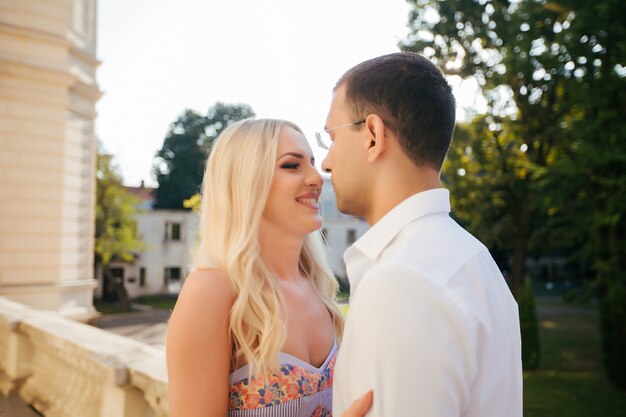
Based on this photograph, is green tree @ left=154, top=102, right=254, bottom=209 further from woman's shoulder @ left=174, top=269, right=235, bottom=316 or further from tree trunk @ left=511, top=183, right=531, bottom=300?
woman's shoulder @ left=174, top=269, right=235, bottom=316

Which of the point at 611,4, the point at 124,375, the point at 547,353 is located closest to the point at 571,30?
the point at 611,4

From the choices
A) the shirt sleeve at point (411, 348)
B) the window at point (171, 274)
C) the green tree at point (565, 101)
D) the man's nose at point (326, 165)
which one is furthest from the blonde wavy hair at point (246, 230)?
the window at point (171, 274)

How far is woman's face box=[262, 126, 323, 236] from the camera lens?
2332 millimetres

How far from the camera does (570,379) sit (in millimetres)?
16094

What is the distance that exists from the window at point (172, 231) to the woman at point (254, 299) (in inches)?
1498

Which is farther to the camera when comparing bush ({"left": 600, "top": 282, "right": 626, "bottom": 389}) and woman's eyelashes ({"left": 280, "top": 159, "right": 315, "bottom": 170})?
bush ({"left": 600, "top": 282, "right": 626, "bottom": 389})

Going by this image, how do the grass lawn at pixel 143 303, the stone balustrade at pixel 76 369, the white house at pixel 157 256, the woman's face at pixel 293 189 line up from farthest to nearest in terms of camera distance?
the white house at pixel 157 256 → the grass lawn at pixel 143 303 → the stone balustrade at pixel 76 369 → the woman's face at pixel 293 189

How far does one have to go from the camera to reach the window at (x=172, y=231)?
39.1m

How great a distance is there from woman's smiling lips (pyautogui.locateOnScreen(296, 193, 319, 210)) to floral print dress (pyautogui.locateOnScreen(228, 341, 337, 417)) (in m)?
0.65

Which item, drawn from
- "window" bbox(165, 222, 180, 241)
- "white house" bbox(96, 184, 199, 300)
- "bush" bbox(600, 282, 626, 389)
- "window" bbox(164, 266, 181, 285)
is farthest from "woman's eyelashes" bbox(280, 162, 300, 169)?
"window" bbox(164, 266, 181, 285)

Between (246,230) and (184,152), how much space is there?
146ft

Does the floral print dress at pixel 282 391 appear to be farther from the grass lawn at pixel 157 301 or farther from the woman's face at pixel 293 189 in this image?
the grass lawn at pixel 157 301

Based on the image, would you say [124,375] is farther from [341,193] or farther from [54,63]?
[54,63]

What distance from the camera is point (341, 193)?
1558 millimetres
